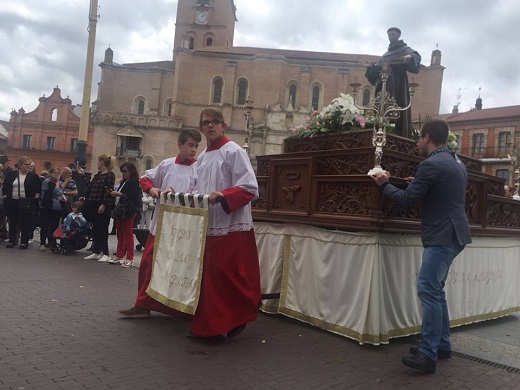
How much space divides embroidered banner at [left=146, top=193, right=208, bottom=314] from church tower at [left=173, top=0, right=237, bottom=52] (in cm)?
6152

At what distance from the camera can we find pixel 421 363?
371 cm

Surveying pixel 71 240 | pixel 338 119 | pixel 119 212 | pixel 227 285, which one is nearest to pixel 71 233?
pixel 71 240

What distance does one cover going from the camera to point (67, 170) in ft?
38.2

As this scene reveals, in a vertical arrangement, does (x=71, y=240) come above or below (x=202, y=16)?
below

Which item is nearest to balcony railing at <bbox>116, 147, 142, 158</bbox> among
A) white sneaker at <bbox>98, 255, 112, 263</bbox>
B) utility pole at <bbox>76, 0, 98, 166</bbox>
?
utility pole at <bbox>76, 0, 98, 166</bbox>

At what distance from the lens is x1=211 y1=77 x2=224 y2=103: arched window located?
190 feet

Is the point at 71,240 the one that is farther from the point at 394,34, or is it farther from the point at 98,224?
the point at 394,34

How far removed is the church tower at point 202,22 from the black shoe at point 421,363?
6303 cm

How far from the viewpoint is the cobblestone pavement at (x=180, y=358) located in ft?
11.0

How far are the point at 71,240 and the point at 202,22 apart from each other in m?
58.8

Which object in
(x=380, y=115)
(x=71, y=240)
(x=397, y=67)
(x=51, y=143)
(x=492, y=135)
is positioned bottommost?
(x=71, y=240)

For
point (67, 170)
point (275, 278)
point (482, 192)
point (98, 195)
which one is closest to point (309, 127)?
point (275, 278)

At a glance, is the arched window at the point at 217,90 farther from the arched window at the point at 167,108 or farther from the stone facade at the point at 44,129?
the stone facade at the point at 44,129

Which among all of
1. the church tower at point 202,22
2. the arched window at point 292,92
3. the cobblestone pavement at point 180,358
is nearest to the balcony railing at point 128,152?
the church tower at point 202,22
